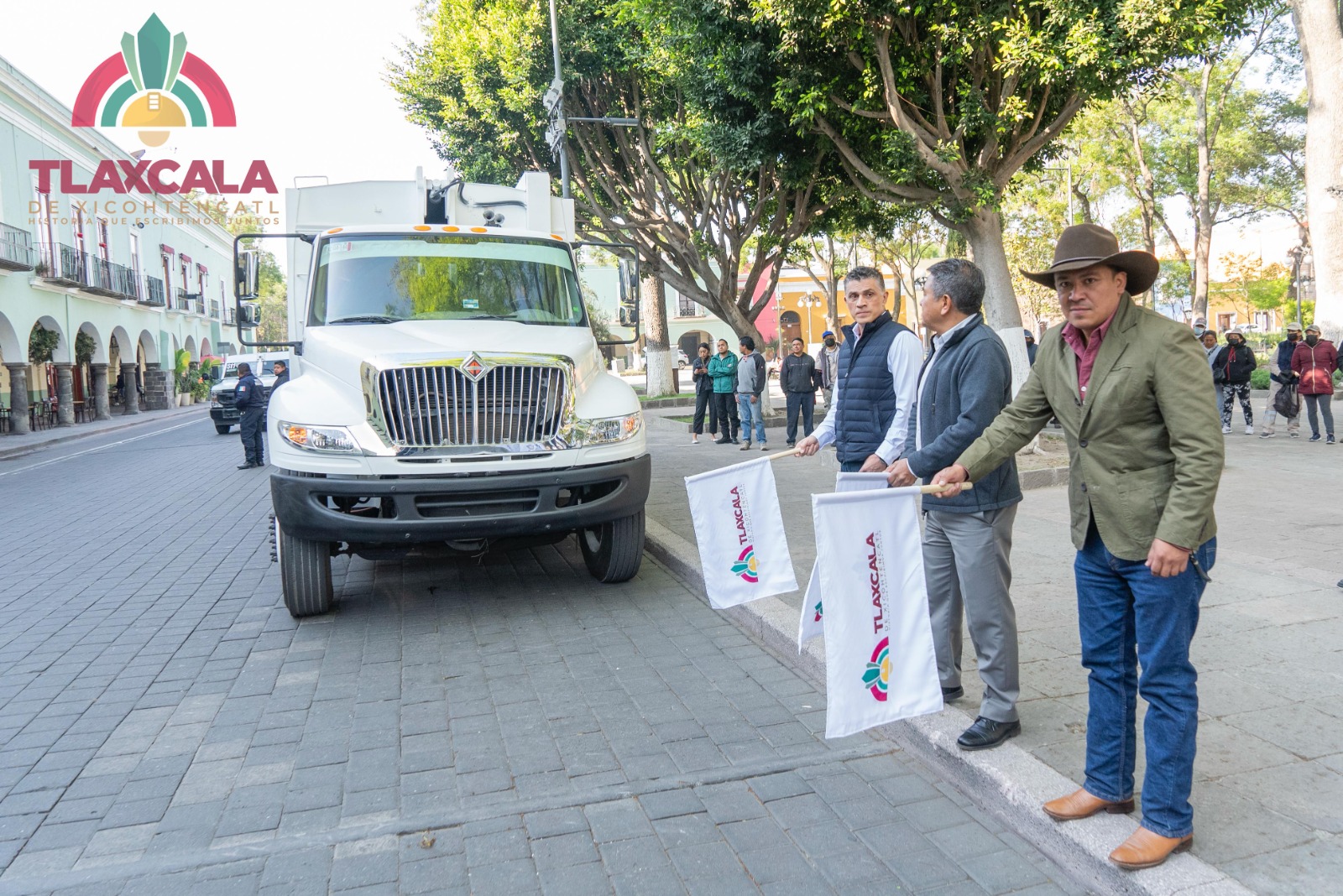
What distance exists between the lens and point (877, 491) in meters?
3.51

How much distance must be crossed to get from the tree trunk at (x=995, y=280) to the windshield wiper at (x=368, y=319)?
7688mm

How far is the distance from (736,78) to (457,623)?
9.86 metres

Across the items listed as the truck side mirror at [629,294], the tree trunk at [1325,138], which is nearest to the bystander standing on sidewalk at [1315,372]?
the tree trunk at [1325,138]

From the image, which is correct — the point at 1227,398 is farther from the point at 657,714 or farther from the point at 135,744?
the point at 135,744

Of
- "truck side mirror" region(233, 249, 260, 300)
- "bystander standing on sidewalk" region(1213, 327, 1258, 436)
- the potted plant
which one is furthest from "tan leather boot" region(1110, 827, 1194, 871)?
the potted plant

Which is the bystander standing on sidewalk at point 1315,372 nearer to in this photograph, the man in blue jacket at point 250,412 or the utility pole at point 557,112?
the utility pole at point 557,112

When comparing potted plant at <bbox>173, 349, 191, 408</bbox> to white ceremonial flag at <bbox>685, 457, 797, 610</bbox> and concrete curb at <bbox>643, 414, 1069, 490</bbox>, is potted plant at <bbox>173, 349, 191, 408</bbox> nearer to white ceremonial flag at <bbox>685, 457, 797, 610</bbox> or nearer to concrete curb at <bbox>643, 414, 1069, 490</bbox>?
concrete curb at <bbox>643, 414, 1069, 490</bbox>

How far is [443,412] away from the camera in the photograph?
585 centimetres

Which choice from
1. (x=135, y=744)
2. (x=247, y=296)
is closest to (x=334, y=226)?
(x=247, y=296)

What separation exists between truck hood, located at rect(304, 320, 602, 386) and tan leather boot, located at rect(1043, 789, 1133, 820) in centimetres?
408

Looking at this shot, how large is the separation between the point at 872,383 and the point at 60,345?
108 ft

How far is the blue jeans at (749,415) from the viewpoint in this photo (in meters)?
15.3

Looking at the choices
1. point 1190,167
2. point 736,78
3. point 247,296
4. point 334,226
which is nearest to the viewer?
point 247,296

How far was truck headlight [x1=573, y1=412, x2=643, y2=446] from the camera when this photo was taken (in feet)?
20.1
